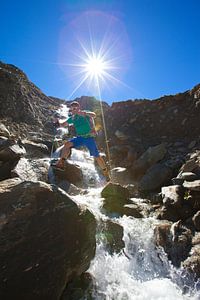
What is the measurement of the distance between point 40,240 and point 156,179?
28.7ft

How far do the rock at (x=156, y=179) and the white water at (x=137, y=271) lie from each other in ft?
10.6

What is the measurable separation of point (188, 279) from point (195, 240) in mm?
1272

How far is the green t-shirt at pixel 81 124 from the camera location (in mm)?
9969

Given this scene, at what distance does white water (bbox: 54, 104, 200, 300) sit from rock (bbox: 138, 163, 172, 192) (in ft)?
10.6

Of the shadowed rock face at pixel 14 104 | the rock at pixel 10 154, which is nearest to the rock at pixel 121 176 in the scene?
the rock at pixel 10 154

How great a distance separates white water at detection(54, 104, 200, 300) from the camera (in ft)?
22.1

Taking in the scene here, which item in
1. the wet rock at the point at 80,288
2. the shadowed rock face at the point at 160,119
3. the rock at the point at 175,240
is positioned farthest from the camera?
the shadowed rock face at the point at 160,119

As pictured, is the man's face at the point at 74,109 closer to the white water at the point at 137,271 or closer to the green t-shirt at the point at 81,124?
the green t-shirt at the point at 81,124

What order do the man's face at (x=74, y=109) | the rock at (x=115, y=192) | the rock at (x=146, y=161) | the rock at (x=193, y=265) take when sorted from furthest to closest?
the rock at (x=146, y=161) < the rock at (x=115, y=192) < the man's face at (x=74, y=109) < the rock at (x=193, y=265)

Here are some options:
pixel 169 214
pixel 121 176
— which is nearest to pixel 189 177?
pixel 169 214

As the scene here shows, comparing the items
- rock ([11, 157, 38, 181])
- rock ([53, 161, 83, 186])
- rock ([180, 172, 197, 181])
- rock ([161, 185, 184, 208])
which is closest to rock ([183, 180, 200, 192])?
rock ([161, 185, 184, 208])

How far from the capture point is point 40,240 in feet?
17.2

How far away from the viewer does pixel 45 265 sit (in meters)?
5.17

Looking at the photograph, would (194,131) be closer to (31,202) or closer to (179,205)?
(179,205)
